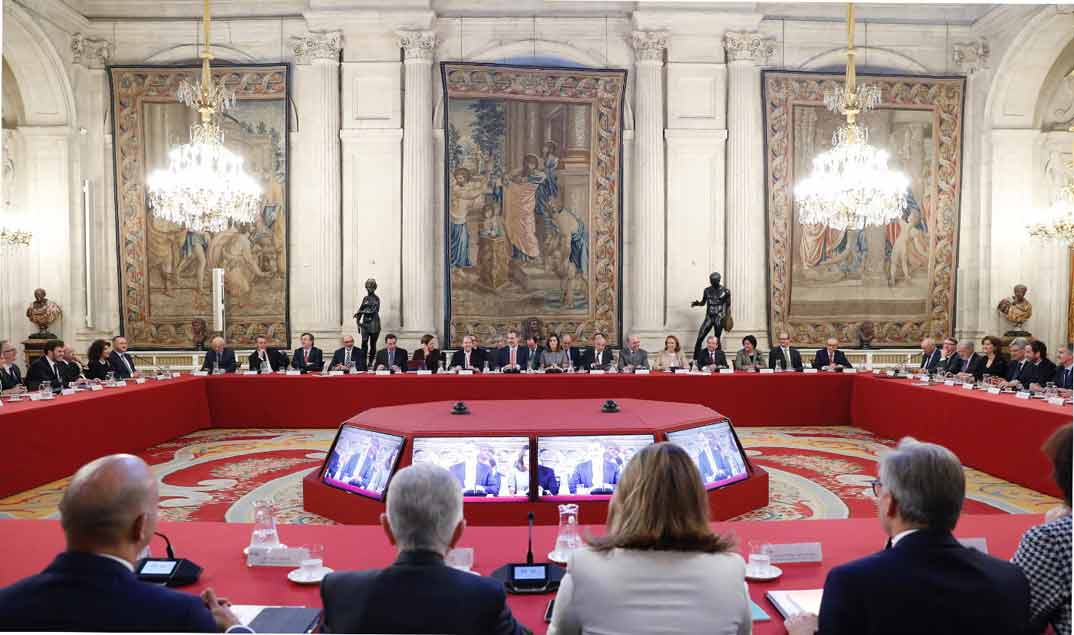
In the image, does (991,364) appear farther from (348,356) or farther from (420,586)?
(420,586)

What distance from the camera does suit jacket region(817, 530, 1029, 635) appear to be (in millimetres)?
1764

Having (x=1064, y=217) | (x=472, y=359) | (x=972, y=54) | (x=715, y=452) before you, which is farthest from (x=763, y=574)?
(x=972, y=54)

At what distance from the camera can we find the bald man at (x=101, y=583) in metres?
1.64

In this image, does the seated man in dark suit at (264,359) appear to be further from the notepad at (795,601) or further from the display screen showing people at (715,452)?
the notepad at (795,601)

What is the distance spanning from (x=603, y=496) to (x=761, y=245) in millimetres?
9049

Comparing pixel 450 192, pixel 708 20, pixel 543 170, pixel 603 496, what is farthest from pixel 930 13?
pixel 603 496

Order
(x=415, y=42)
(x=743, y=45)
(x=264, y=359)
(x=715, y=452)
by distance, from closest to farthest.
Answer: (x=715, y=452) → (x=264, y=359) → (x=415, y=42) → (x=743, y=45)

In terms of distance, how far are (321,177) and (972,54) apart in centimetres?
1078

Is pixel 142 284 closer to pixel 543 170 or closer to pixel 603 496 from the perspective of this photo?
pixel 543 170

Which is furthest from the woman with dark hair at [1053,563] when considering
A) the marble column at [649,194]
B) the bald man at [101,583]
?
the marble column at [649,194]

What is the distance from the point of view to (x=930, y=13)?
13062 millimetres

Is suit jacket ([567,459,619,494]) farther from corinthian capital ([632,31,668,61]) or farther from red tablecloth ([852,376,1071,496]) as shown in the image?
corinthian capital ([632,31,668,61])

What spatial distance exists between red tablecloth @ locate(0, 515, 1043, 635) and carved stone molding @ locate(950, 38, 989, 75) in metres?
12.3

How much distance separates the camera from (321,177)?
12.6m
